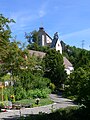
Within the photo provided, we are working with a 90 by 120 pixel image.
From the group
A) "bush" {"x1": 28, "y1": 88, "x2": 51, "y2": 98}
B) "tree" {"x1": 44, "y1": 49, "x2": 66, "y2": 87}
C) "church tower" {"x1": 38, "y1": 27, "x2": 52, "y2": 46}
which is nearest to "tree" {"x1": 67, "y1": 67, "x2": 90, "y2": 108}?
"bush" {"x1": 28, "y1": 88, "x2": 51, "y2": 98}

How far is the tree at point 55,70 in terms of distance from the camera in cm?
5684

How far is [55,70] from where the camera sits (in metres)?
57.1

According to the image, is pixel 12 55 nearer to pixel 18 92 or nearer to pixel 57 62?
pixel 18 92

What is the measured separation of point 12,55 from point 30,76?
1253 cm

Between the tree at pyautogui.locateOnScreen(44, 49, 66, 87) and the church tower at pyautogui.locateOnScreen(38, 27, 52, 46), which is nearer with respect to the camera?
the tree at pyautogui.locateOnScreen(44, 49, 66, 87)

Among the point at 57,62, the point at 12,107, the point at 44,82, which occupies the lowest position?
the point at 12,107

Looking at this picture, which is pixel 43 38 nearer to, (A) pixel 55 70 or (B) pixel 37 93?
(A) pixel 55 70

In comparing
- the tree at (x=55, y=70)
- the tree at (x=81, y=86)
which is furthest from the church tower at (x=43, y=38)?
the tree at (x=81, y=86)

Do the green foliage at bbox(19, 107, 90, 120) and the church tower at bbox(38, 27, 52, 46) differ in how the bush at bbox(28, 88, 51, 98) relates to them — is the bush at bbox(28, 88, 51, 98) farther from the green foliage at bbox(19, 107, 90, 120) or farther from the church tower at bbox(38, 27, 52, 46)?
the church tower at bbox(38, 27, 52, 46)

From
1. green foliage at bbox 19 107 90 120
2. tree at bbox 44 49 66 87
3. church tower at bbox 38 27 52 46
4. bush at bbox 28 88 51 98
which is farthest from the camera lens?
church tower at bbox 38 27 52 46

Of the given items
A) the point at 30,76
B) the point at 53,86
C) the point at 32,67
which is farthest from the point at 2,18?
the point at 53,86

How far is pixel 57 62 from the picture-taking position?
190 ft

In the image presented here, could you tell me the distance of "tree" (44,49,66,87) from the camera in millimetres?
56841

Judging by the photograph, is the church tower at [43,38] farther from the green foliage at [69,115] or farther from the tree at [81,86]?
the green foliage at [69,115]
